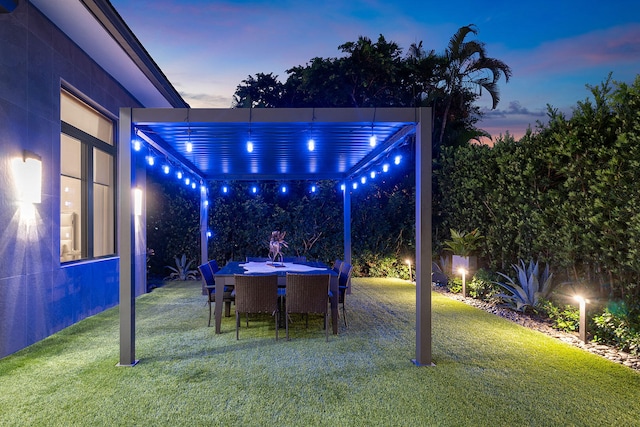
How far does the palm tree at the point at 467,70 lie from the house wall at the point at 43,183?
31.0 feet

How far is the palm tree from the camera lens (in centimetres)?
1081

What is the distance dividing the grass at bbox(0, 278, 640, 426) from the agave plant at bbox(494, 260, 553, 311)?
26.3 inches

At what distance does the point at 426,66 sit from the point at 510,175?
692 cm

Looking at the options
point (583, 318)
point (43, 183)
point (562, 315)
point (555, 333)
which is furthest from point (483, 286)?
point (43, 183)

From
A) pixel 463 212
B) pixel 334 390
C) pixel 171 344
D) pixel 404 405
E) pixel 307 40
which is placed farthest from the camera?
pixel 307 40

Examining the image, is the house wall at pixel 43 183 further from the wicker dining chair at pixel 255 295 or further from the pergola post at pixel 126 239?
the wicker dining chair at pixel 255 295

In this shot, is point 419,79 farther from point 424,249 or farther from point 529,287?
point 424,249

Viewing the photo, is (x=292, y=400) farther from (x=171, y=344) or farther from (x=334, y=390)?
(x=171, y=344)

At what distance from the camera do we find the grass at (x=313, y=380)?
2.86m

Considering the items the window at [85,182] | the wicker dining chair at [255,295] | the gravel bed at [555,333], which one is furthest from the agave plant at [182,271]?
the gravel bed at [555,333]

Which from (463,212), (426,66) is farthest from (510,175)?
(426,66)

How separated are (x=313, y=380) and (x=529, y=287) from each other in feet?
13.5

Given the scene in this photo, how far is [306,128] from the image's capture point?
15.5ft

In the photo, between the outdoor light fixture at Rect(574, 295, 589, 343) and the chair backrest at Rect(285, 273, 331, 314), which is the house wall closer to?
the chair backrest at Rect(285, 273, 331, 314)
